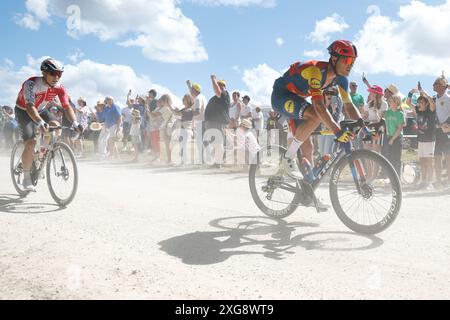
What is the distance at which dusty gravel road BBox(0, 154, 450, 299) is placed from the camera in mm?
2902

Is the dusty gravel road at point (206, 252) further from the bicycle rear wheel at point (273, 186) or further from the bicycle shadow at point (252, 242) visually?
the bicycle rear wheel at point (273, 186)

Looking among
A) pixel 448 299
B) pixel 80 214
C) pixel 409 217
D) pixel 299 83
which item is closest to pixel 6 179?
pixel 80 214

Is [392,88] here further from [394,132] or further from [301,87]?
[301,87]

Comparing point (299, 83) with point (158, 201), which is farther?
point (158, 201)

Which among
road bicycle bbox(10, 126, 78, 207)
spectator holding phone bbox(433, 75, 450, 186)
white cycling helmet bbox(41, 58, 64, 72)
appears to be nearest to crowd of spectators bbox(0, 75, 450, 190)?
spectator holding phone bbox(433, 75, 450, 186)

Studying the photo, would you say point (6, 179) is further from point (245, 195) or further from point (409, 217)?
point (409, 217)

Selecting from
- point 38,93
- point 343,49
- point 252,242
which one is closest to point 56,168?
point 38,93

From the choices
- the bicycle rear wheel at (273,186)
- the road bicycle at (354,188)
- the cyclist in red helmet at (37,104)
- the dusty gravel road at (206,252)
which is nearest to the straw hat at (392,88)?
the dusty gravel road at (206,252)

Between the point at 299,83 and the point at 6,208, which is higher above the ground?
the point at 299,83

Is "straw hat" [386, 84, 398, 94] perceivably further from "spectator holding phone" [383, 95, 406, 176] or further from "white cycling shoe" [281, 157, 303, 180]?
"white cycling shoe" [281, 157, 303, 180]

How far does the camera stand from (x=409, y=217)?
17.6ft

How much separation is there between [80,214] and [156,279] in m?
2.68

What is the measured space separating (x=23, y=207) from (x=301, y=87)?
4.33 metres
